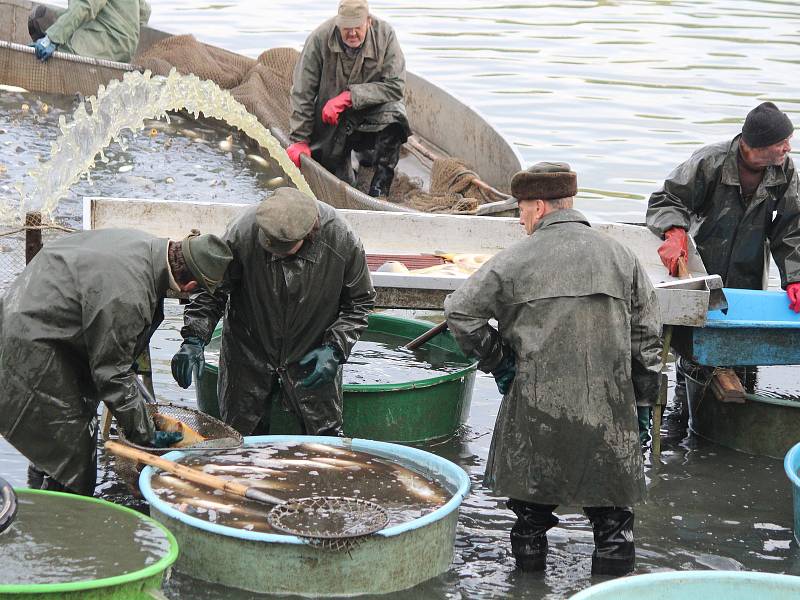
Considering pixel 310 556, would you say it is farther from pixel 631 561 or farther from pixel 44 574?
pixel 631 561

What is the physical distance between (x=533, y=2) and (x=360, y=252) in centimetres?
2078

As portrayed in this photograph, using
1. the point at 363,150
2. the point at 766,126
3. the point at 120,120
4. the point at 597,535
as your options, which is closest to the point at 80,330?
the point at 597,535

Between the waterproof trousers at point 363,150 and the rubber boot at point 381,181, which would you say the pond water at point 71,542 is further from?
the rubber boot at point 381,181

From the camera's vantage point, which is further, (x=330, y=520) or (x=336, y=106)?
(x=336, y=106)

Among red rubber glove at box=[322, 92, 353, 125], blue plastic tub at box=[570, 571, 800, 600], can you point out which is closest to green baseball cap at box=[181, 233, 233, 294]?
blue plastic tub at box=[570, 571, 800, 600]

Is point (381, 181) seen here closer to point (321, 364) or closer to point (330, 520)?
point (321, 364)

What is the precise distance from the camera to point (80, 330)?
16.6 ft

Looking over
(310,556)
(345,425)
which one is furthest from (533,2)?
(310,556)

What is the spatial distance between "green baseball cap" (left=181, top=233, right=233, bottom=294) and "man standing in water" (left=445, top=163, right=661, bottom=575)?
3.24ft

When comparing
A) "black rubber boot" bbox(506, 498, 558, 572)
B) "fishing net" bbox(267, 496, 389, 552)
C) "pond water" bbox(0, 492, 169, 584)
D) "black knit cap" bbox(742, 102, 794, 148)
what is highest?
"black knit cap" bbox(742, 102, 794, 148)

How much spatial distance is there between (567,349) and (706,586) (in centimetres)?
127

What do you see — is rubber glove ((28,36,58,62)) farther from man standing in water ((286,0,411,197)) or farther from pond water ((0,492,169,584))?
pond water ((0,492,169,584))

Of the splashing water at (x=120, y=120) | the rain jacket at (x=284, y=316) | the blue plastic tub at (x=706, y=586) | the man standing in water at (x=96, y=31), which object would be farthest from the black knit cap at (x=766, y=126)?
the man standing in water at (x=96, y=31)

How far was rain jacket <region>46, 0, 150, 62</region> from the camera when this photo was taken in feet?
42.8
